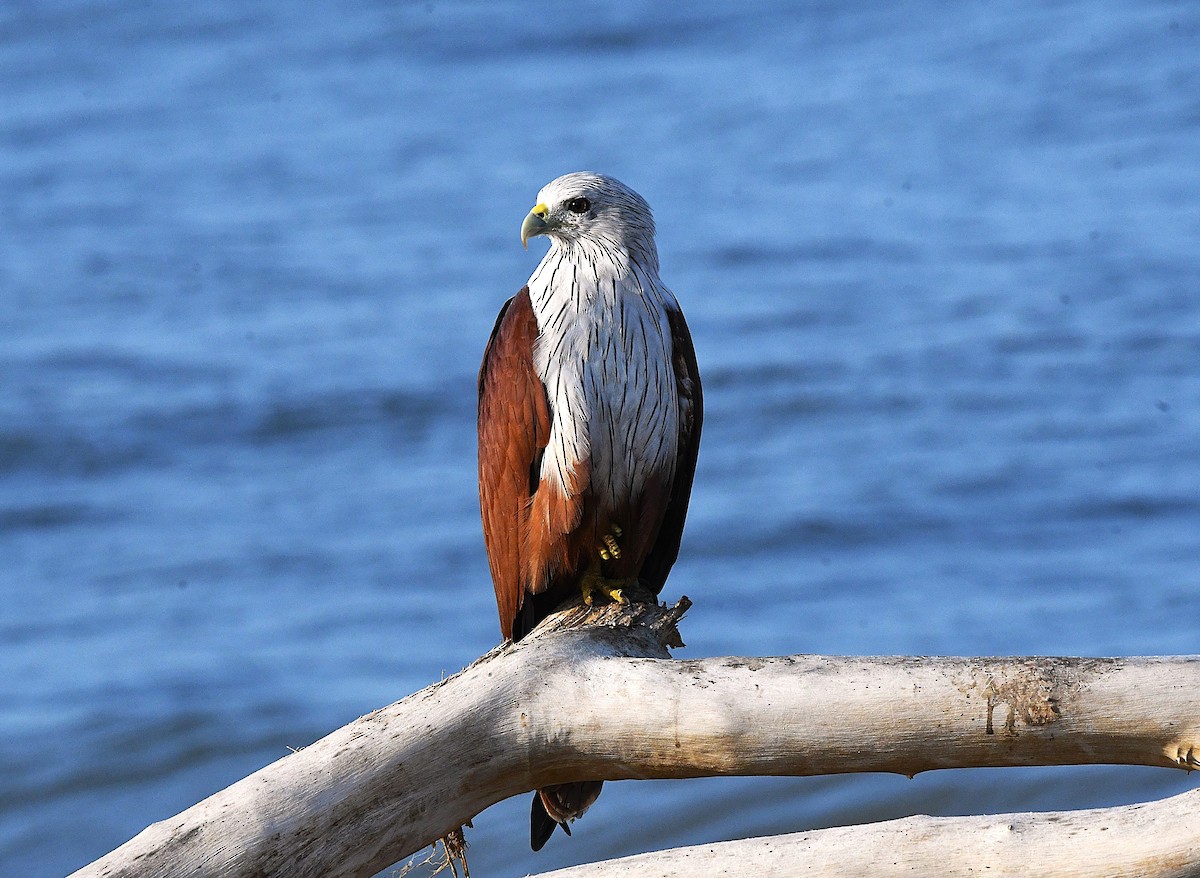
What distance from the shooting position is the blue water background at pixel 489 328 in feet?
34.6

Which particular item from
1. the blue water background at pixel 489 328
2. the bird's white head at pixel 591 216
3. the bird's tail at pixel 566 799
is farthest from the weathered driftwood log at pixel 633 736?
the blue water background at pixel 489 328

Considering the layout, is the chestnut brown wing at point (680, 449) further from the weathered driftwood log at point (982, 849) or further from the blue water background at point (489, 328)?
the blue water background at point (489, 328)

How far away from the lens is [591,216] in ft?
12.7

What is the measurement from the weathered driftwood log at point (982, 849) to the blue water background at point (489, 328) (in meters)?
5.43

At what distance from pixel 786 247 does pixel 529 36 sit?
5519mm

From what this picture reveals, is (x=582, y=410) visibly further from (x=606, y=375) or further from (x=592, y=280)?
(x=592, y=280)

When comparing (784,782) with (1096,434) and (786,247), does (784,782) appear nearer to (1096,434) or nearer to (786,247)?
(1096,434)

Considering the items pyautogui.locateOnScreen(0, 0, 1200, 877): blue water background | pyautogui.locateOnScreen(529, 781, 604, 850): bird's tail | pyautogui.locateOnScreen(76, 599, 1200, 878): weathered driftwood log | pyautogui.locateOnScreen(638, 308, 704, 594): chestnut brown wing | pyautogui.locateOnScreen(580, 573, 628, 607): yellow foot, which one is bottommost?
pyautogui.locateOnScreen(76, 599, 1200, 878): weathered driftwood log

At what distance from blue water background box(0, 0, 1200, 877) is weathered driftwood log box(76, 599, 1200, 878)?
5.41 meters

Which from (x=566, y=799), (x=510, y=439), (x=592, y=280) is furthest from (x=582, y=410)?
(x=566, y=799)

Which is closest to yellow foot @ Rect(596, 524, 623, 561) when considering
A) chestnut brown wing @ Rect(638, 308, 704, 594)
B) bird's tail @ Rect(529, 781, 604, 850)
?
chestnut brown wing @ Rect(638, 308, 704, 594)

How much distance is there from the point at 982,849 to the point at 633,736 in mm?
650

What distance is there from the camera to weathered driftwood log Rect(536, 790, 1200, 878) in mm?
2605

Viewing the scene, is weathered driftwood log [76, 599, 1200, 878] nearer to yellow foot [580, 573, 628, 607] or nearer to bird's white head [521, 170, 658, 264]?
yellow foot [580, 573, 628, 607]
